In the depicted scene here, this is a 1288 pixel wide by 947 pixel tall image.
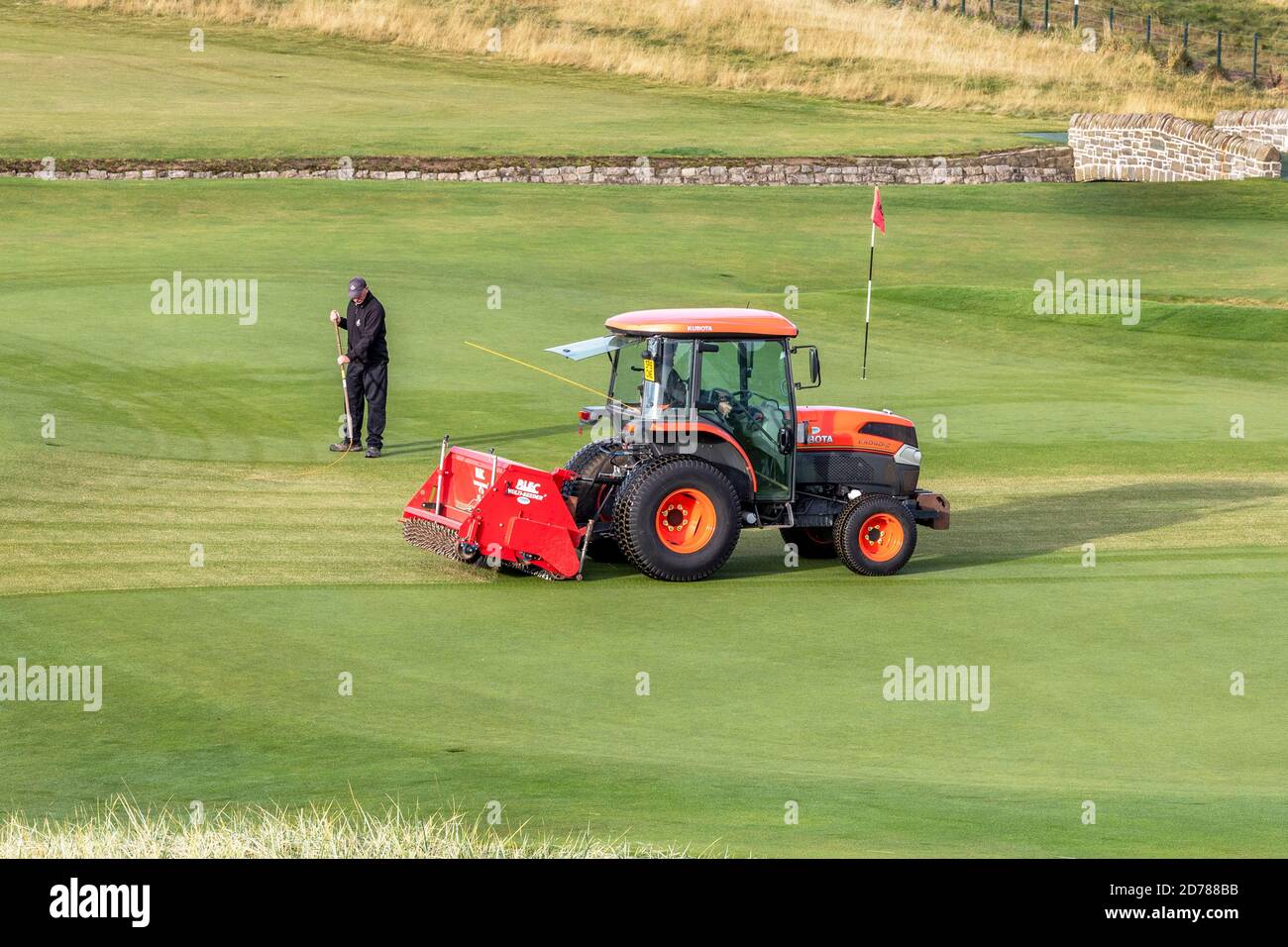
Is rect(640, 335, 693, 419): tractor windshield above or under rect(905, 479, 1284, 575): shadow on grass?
above

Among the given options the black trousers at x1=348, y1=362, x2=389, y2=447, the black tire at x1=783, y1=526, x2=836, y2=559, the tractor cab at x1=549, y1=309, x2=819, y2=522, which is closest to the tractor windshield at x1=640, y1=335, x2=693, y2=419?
the tractor cab at x1=549, y1=309, x2=819, y2=522

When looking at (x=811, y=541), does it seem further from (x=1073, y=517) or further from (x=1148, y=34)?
(x=1148, y=34)

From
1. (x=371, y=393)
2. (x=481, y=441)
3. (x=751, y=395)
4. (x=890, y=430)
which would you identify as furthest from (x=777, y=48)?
(x=751, y=395)

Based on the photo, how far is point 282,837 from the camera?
27.0 feet

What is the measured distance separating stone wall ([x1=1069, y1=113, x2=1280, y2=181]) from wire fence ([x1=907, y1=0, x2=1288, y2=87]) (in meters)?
18.9

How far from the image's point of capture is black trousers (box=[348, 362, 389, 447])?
20219mm

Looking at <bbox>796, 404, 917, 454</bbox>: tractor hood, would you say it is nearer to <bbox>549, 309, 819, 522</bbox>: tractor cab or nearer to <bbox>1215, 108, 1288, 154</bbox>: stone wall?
<bbox>549, 309, 819, 522</bbox>: tractor cab

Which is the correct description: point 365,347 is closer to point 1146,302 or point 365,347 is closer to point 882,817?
point 882,817

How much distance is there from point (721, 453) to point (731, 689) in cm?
342

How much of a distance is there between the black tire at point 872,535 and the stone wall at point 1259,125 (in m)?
33.2

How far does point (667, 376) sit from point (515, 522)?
1610mm

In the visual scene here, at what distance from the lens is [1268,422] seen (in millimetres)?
23906

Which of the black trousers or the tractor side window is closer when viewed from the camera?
the tractor side window

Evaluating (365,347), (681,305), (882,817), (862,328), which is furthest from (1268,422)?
(882,817)
